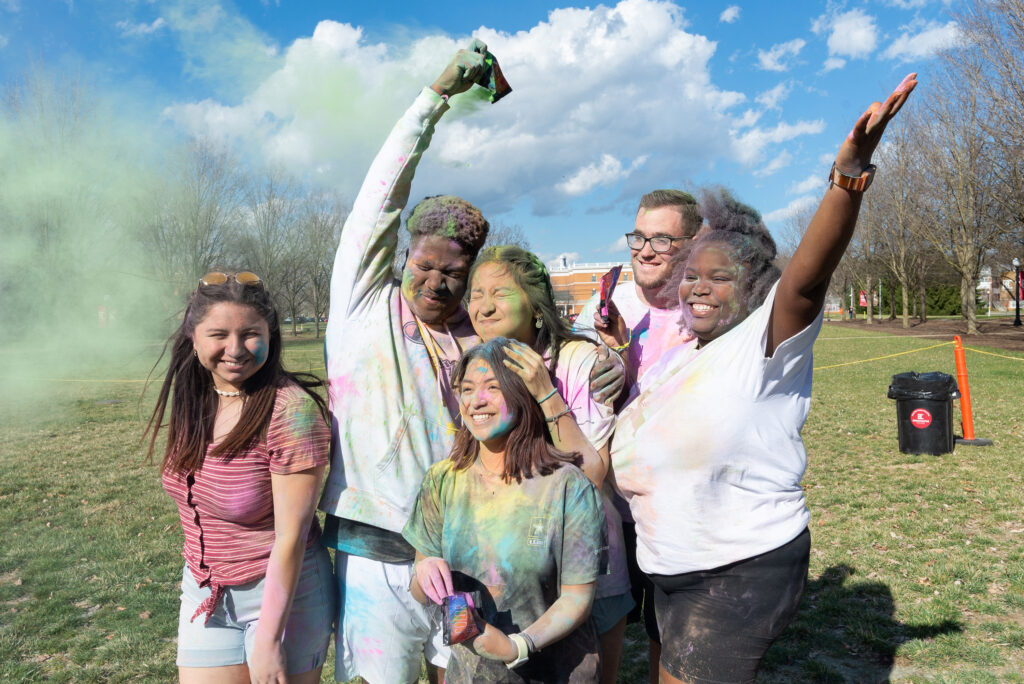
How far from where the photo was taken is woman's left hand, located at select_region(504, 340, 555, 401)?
6.70ft

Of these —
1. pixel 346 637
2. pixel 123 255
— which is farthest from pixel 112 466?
pixel 346 637

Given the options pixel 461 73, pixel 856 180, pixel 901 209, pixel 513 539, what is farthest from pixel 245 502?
pixel 901 209

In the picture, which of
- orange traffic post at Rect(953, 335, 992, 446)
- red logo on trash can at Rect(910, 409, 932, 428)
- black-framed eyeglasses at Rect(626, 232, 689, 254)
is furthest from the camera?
orange traffic post at Rect(953, 335, 992, 446)

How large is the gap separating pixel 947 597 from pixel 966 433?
560cm

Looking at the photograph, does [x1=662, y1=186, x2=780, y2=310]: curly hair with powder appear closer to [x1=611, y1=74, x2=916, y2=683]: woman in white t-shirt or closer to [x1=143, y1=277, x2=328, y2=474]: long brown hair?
[x1=611, y1=74, x2=916, y2=683]: woman in white t-shirt

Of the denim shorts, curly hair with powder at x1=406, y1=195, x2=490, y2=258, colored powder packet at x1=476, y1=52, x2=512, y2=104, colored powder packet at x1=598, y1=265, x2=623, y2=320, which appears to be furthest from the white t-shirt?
colored powder packet at x1=476, y1=52, x2=512, y2=104

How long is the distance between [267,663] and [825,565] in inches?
186

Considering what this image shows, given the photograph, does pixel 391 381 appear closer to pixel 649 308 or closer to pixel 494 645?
pixel 494 645

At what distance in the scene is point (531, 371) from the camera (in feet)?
6.70

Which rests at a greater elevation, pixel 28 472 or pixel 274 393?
pixel 274 393

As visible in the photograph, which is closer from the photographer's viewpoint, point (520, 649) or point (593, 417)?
point (520, 649)

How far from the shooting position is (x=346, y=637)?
2.26 meters

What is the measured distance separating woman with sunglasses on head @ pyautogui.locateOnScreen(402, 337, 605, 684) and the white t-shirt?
0.79ft

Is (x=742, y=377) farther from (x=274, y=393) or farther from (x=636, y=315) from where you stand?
(x=274, y=393)
